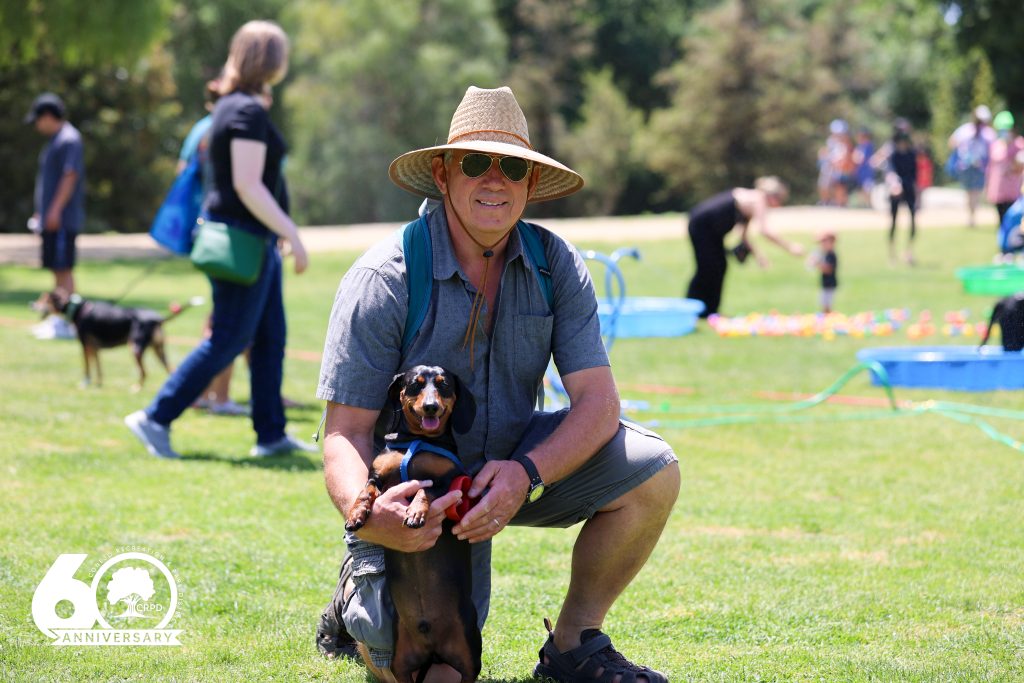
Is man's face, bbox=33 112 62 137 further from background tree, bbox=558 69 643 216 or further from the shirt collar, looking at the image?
background tree, bbox=558 69 643 216

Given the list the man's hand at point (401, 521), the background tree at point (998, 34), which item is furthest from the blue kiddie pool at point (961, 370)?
the background tree at point (998, 34)

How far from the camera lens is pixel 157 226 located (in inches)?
288

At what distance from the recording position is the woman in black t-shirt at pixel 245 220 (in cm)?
615

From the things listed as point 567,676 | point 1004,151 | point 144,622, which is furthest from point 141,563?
point 1004,151

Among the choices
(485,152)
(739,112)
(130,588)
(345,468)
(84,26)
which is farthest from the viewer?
(739,112)

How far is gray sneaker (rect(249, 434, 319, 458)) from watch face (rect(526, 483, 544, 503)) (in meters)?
3.44

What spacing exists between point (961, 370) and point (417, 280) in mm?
6604

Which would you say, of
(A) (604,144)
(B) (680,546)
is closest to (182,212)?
(B) (680,546)

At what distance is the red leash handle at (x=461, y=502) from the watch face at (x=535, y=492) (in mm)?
194

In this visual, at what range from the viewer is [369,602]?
3.39m

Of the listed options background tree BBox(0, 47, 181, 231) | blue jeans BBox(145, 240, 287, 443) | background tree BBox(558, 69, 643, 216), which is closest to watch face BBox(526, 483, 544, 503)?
blue jeans BBox(145, 240, 287, 443)

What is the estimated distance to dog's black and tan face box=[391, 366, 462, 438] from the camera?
3188 mm

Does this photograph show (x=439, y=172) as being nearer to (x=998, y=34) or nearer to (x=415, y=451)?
(x=415, y=451)

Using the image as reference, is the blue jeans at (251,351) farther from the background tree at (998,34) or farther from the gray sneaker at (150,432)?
the background tree at (998,34)
